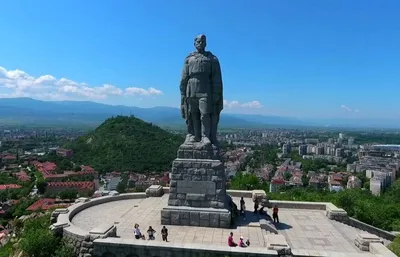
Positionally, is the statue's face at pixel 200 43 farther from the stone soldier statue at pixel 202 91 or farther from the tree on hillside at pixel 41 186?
the tree on hillside at pixel 41 186

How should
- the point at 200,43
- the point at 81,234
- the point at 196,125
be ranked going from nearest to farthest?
the point at 81,234, the point at 200,43, the point at 196,125

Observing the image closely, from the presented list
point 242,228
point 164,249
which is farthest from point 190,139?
point 164,249

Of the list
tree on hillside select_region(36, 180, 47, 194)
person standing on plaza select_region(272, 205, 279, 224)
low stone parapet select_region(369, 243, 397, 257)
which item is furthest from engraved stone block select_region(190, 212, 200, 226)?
tree on hillside select_region(36, 180, 47, 194)

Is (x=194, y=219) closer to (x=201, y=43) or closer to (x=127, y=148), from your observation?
(x=201, y=43)

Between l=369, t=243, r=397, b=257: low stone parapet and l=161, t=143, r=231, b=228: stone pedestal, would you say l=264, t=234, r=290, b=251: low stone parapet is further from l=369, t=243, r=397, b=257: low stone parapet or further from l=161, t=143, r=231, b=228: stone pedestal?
l=161, t=143, r=231, b=228: stone pedestal

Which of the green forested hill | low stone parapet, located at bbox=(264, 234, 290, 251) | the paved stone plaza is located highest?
low stone parapet, located at bbox=(264, 234, 290, 251)

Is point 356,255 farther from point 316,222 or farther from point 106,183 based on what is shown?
point 106,183
